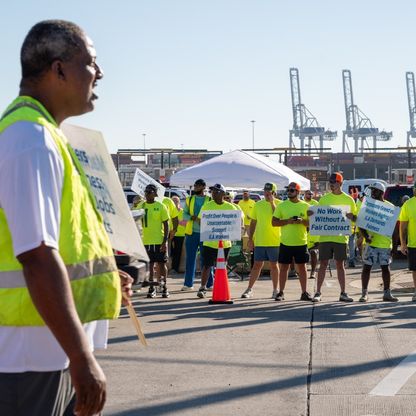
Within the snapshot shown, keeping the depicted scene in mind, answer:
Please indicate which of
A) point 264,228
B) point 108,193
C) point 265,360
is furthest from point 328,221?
point 108,193

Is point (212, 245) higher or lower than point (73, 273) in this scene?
lower

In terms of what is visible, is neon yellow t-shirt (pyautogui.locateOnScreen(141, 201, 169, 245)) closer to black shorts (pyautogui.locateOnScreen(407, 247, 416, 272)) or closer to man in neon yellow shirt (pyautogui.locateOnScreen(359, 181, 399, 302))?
man in neon yellow shirt (pyautogui.locateOnScreen(359, 181, 399, 302))

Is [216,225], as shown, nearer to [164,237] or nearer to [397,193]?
[164,237]

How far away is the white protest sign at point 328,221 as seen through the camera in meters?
14.5

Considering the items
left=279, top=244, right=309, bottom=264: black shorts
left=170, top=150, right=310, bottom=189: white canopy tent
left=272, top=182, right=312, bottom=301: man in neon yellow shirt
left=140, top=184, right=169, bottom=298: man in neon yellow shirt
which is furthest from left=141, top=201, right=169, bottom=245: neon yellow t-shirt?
left=170, top=150, right=310, bottom=189: white canopy tent

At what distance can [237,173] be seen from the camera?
68.3 feet

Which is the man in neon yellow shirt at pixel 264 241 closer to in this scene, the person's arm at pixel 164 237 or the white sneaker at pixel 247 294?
the white sneaker at pixel 247 294

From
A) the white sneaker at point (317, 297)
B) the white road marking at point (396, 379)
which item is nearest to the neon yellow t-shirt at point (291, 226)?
the white sneaker at point (317, 297)

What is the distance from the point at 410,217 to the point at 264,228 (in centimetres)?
224

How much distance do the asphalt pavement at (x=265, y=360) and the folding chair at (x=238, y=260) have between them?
17.1ft

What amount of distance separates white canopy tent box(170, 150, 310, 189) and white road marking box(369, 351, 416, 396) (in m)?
11.6

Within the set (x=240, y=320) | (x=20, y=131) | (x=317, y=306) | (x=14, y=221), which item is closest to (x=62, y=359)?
(x=14, y=221)

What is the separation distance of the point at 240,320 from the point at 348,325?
1.37 meters

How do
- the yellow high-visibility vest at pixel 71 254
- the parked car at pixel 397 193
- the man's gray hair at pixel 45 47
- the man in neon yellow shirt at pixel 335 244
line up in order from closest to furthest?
the yellow high-visibility vest at pixel 71 254 < the man's gray hair at pixel 45 47 < the man in neon yellow shirt at pixel 335 244 < the parked car at pixel 397 193
